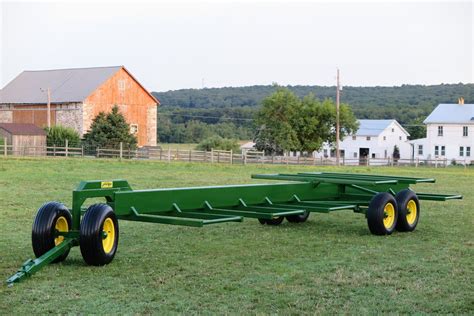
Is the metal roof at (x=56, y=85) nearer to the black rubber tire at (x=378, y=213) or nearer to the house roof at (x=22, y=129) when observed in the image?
the house roof at (x=22, y=129)

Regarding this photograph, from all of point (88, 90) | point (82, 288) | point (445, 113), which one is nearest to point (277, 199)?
point (82, 288)

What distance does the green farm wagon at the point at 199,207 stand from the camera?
9203 mm

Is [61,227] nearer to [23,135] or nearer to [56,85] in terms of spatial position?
[23,135]

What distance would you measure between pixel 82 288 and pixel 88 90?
61.3 metres

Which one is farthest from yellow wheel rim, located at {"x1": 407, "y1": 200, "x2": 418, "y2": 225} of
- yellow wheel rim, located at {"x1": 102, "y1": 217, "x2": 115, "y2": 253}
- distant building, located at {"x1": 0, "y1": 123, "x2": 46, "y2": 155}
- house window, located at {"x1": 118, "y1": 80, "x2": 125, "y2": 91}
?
house window, located at {"x1": 118, "y1": 80, "x2": 125, "y2": 91}

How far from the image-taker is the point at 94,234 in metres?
8.98

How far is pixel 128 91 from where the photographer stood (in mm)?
71125

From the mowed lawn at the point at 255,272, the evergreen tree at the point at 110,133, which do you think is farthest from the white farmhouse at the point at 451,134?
the mowed lawn at the point at 255,272

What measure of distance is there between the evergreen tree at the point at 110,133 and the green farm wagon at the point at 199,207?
1841 inches

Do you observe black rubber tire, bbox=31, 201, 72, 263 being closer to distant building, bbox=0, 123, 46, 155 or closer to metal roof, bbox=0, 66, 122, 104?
distant building, bbox=0, 123, 46, 155

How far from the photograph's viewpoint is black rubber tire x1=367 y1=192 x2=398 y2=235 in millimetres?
12797

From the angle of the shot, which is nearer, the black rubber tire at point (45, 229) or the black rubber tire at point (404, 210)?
the black rubber tire at point (45, 229)

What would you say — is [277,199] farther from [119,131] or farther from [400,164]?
[400,164]

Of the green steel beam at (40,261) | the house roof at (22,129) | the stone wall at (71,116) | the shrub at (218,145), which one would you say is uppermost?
the stone wall at (71,116)
